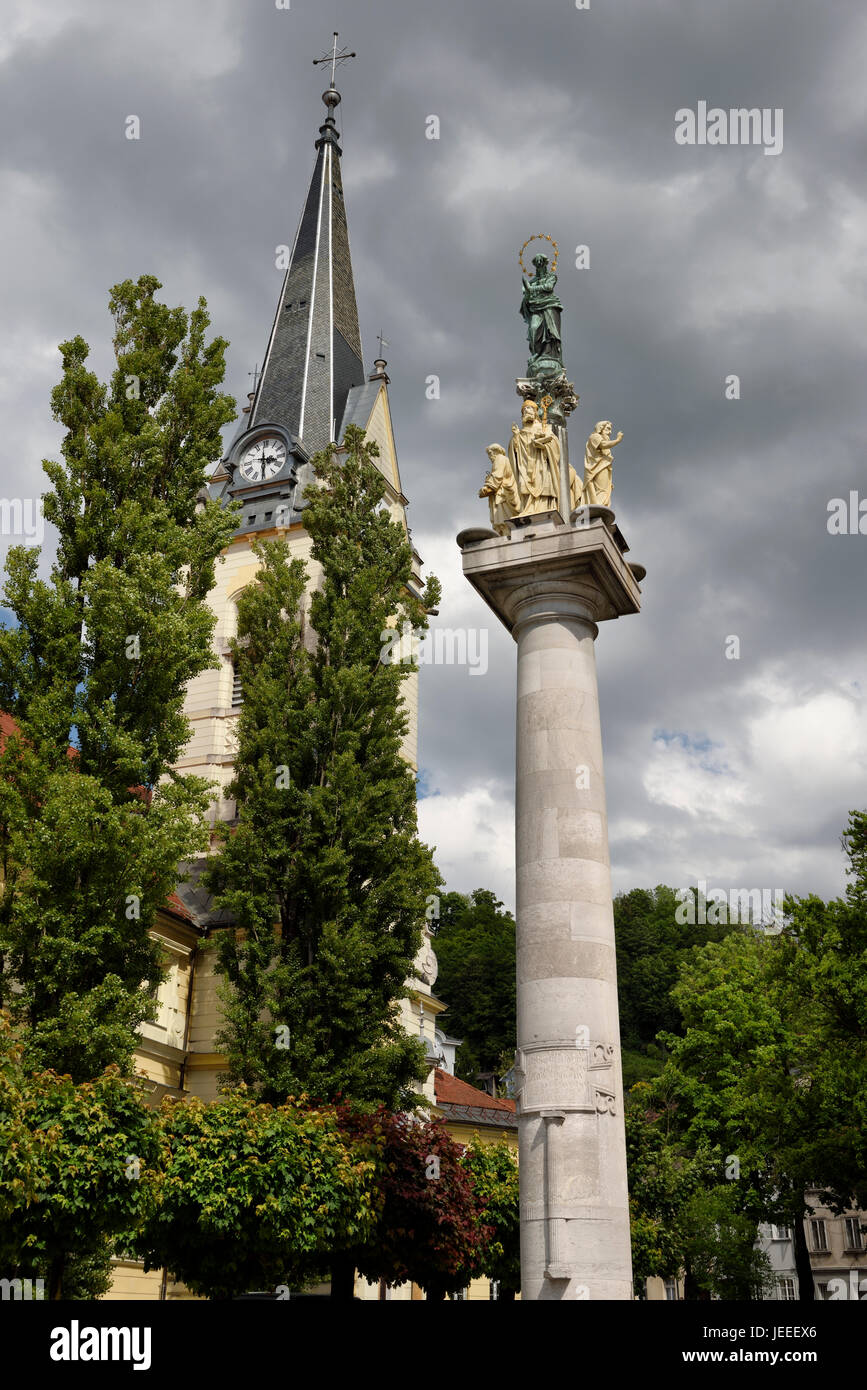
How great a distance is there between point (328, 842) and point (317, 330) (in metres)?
30.4

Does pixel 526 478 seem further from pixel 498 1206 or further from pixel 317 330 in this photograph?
pixel 317 330

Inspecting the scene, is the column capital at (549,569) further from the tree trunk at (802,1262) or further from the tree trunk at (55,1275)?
the tree trunk at (802,1262)

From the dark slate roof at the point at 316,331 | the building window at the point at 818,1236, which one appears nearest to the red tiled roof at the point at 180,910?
the dark slate roof at the point at 316,331

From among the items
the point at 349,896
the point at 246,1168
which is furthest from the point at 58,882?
the point at 349,896

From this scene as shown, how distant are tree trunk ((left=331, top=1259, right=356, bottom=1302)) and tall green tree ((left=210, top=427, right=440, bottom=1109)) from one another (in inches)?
116

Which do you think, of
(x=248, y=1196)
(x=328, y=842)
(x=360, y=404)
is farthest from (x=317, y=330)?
(x=248, y=1196)

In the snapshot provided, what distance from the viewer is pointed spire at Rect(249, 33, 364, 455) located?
46625 mm

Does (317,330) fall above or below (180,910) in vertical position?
above

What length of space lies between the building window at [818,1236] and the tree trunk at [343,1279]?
153 feet

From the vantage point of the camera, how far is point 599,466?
16.9 metres

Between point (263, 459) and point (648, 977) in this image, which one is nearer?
point (263, 459)

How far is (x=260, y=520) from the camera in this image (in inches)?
1655

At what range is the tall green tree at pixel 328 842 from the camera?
74.1ft

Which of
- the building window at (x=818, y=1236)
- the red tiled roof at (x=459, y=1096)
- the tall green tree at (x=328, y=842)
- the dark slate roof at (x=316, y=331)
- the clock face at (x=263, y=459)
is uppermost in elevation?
the dark slate roof at (x=316, y=331)
